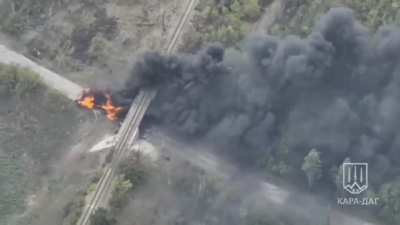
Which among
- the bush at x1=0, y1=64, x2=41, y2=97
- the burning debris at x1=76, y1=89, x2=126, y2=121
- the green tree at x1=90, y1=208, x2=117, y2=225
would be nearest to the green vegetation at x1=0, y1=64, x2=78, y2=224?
the bush at x1=0, y1=64, x2=41, y2=97

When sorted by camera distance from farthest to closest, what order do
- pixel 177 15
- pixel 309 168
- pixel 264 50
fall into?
pixel 177 15 < pixel 264 50 < pixel 309 168

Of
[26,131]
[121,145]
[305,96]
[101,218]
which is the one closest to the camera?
[101,218]

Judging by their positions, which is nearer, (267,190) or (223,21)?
(267,190)

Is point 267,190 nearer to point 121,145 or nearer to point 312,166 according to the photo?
point 312,166

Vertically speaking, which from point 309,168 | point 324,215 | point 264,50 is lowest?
point 324,215

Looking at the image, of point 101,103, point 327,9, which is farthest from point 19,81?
point 327,9

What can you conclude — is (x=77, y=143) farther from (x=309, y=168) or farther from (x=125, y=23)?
(x=309, y=168)

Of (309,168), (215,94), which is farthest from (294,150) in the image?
(215,94)
